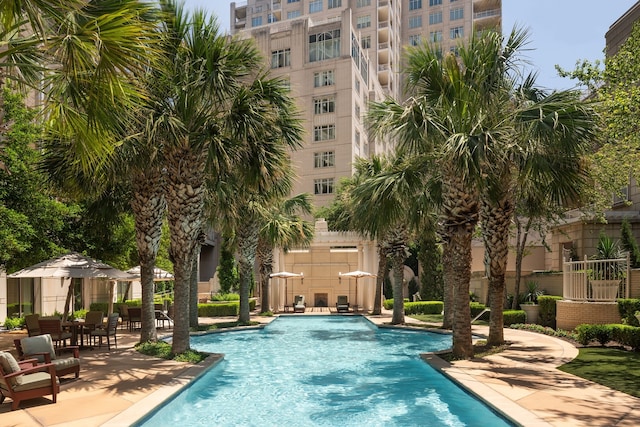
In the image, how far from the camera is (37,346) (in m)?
10.2

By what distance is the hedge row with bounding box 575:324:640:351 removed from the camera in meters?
13.4

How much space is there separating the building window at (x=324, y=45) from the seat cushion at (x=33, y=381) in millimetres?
43698

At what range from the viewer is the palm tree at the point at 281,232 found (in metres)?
26.7

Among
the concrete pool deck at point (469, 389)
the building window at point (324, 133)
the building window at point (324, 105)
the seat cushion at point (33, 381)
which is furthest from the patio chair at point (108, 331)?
the building window at point (324, 105)

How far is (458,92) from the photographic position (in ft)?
40.8

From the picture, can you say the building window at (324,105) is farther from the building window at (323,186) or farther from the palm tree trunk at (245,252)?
the palm tree trunk at (245,252)

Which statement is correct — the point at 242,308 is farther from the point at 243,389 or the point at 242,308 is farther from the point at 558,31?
the point at 558,31

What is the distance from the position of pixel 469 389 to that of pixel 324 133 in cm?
3981

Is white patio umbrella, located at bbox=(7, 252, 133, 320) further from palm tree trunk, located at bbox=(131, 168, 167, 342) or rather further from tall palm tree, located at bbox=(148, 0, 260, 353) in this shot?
tall palm tree, located at bbox=(148, 0, 260, 353)

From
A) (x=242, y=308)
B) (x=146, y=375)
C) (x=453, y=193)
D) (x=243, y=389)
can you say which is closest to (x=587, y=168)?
(x=453, y=193)

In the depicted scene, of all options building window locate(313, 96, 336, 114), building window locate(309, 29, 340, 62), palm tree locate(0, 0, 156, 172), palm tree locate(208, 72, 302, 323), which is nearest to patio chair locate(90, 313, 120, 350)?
palm tree locate(208, 72, 302, 323)

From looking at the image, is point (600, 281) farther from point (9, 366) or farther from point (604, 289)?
point (9, 366)

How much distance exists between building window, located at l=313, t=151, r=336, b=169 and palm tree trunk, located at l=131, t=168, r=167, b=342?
1308 inches

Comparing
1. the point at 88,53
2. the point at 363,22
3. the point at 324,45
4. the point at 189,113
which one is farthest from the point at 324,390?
the point at 363,22
